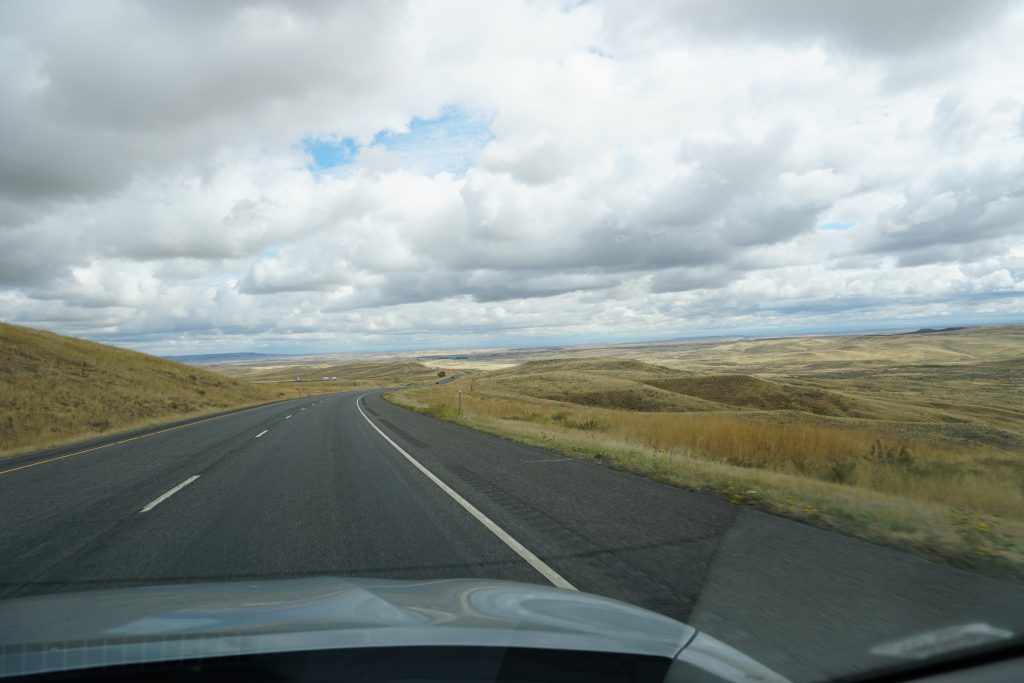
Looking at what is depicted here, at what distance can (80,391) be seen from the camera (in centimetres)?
2991

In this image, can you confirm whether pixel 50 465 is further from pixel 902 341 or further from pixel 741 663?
pixel 902 341

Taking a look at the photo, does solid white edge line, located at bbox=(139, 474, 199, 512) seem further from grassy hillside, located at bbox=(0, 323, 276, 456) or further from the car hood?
grassy hillside, located at bbox=(0, 323, 276, 456)

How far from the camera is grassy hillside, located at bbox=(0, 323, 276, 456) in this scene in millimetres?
22906

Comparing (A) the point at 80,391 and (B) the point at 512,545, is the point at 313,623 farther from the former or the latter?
(A) the point at 80,391

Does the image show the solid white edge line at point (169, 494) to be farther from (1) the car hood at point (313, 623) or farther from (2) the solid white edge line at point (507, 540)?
(1) the car hood at point (313, 623)

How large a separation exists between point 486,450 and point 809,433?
8.46 meters

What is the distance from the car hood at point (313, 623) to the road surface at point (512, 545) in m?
1.08

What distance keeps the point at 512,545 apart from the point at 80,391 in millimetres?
31962

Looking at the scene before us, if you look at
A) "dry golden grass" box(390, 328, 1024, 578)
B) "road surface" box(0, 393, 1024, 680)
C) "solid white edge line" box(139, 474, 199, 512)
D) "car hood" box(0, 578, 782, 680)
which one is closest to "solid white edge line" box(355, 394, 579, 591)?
"road surface" box(0, 393, 1024, 680)

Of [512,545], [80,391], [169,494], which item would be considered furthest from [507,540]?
[80,391]

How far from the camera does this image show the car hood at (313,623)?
2527mm

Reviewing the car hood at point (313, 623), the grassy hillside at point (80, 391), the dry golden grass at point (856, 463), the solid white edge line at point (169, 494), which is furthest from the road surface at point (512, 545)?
the grassy hillside at point (80, 391)

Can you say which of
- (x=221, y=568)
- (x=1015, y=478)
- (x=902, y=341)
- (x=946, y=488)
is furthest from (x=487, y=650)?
(x=902, y=341)

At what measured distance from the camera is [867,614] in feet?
13.3
